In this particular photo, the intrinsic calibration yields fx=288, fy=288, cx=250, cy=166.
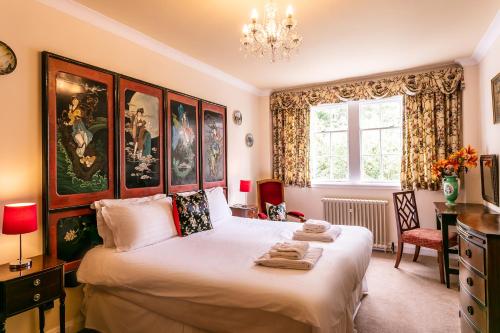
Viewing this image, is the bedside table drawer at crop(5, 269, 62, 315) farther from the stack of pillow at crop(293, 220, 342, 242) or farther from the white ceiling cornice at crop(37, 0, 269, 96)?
the white ceiling cornice at crop(37, 0, 269, 96)

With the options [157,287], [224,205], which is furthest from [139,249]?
[224,205]

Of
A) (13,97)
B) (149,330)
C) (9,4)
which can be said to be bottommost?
(149,330)

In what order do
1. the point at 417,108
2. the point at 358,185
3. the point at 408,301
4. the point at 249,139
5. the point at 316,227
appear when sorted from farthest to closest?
the point at 249,139
the point at 358,185
the point at 417,108
the point at 408,301
the point at 316,227

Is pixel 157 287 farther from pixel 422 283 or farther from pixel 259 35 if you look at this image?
pixel 422 283

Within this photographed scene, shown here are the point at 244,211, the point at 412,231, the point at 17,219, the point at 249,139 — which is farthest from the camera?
the point at 249,139

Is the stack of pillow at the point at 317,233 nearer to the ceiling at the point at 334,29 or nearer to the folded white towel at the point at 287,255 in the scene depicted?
the folded white towel at the point at 287,255

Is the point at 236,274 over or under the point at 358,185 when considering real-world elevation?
under

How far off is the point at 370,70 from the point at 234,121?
7.50 ft

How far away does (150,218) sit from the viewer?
275 cm

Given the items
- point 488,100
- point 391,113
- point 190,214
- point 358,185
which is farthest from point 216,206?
point 488,100

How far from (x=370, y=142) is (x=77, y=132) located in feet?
14.1

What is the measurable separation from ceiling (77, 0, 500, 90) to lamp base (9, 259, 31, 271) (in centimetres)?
217

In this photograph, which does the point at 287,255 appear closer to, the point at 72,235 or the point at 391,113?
the point at 72,235

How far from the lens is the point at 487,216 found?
2.58 meters
